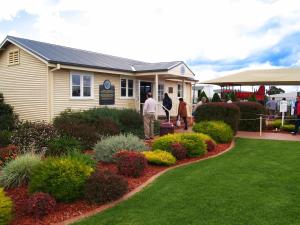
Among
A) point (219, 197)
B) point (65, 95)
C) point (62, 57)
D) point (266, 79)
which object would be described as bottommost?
point (219, 197)

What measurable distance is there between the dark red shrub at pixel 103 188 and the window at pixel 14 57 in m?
11.2

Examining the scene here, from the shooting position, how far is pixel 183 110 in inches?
588

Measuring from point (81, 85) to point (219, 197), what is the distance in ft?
34.8

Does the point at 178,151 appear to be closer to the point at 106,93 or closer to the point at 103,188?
the point at 103,188

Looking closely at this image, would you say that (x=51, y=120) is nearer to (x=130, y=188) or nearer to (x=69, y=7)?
(x=69, y=7)

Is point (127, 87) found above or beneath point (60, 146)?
above

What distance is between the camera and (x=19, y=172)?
6.00 meters

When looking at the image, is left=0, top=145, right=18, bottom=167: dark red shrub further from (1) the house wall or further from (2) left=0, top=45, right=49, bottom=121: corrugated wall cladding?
(1) the house wall

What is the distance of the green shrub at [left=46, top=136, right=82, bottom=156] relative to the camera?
831 cm

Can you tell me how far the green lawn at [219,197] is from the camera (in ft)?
14.5

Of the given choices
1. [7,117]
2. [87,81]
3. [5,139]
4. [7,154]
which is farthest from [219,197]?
[7,117]

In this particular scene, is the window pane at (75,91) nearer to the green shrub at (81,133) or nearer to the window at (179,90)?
the green shrub at (81,133)

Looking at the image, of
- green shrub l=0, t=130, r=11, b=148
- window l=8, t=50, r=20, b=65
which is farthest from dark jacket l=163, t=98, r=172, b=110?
green shrub l=0, t=130, r=11, b=148

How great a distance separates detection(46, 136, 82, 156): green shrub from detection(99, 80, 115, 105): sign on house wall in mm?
6675
